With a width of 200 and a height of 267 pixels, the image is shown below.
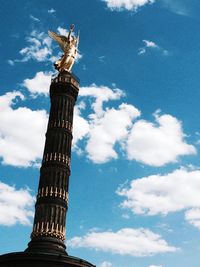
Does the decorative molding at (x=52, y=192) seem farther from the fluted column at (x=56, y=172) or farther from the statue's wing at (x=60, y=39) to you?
the statue's wing at (x=60, y=39)

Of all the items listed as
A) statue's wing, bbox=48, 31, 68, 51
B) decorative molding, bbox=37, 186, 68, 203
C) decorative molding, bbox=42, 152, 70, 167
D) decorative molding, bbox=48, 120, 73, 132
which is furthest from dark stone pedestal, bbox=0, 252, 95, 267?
statue's wing, bbox=48, 31, 68, 51

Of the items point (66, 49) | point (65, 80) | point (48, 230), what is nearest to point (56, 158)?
point (48, 230)

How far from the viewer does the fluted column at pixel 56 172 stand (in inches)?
1512

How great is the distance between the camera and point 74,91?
46656 mm

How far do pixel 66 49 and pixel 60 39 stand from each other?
1.85 meters

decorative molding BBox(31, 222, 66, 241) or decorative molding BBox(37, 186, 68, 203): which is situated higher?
decorative molding BBox(37, 186, 68, 203)

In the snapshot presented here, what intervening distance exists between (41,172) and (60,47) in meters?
15.3

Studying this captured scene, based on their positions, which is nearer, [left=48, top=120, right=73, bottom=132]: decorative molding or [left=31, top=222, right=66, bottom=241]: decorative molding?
[left=31, top=222, right=66, bottom=241]: decorative molding

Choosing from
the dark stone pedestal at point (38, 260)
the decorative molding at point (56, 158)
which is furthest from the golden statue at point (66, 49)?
the dark stone pedestal at point (38, 260)

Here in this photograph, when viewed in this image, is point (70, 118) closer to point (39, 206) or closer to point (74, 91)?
point (74, 91)

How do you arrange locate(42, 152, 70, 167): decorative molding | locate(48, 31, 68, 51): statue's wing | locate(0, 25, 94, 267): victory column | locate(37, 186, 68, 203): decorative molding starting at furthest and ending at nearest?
locate(48, 31, 68, 51): statue's wing < locate(42, 152, 70, 167): decorative molding < locate(37, 186, 68, 203): decorative molding < locate(0, 25, 94, 267): victory column

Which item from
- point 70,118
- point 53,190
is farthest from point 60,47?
point 53,190

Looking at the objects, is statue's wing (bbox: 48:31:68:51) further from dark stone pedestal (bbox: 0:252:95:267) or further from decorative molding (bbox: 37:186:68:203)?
dark stone pedestal (bbox: 0:252:95:267)

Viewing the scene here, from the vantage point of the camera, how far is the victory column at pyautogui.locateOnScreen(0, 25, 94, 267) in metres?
35.4
